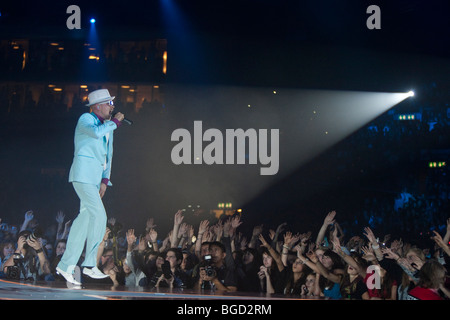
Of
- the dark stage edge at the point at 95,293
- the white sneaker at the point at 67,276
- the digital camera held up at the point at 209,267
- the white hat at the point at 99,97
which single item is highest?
the white hat at the point at 99,97

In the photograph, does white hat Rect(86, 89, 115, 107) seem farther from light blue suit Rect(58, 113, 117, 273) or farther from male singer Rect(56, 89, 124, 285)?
light blue suit Rect(58, 113, 117, 273)

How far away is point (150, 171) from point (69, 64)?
5.73 ft

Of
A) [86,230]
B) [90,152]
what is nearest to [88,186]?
[90,152]

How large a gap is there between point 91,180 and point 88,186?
74mm

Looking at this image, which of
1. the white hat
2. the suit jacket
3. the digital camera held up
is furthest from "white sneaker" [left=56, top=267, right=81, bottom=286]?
the white hat

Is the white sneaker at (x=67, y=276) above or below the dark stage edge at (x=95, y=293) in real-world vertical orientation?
above

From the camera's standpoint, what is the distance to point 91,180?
20.1 ft

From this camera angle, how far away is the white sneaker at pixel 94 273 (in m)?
6.07

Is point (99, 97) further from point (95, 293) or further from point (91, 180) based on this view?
point (95, 293)

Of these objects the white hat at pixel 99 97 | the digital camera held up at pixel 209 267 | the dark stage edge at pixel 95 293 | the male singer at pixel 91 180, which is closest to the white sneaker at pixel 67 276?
the male singer at pixel 91 180

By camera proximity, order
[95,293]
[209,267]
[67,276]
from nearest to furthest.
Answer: [95,293]
[67,276]
[209,267]

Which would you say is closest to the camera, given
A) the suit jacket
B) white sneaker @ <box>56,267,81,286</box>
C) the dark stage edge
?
the dark stage edge

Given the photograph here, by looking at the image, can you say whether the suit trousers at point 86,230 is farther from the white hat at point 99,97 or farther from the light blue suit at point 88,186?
the white hat at point 99,97

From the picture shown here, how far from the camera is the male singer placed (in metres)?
6.02
